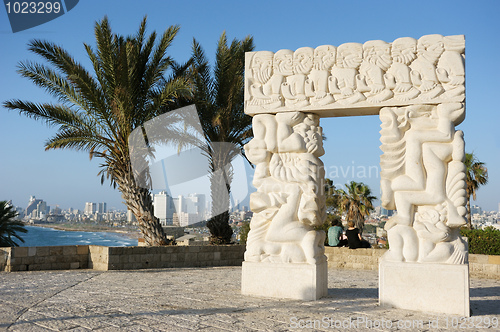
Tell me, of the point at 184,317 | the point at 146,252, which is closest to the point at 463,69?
the point at 184,317

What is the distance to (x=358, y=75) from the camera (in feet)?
19.2

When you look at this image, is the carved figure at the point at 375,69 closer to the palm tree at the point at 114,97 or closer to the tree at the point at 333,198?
the palm tree at the point at 114,97

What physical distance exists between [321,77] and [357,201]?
23.9 m

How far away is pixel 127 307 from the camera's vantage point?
5074mm

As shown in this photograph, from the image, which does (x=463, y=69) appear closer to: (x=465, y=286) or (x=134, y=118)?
(x=465, y=286)

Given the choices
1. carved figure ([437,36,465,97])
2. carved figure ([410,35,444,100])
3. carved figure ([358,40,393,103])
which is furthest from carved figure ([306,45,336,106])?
carved figure ([437,36,465,97])

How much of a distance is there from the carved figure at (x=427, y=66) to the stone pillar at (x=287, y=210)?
56.5 inches

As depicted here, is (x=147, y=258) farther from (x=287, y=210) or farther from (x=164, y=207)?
(x=287, y=210)

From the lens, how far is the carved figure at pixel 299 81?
6098 millimetres

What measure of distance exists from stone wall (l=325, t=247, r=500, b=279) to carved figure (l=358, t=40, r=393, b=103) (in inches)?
202

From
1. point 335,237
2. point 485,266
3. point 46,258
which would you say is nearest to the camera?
point 46,258

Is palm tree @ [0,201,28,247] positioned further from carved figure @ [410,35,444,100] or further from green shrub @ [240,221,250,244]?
carved figure @ [410,35,444,100]

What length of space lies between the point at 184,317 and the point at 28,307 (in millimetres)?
1835

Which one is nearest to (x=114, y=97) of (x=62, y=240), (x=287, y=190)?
(x=287, y=190)
